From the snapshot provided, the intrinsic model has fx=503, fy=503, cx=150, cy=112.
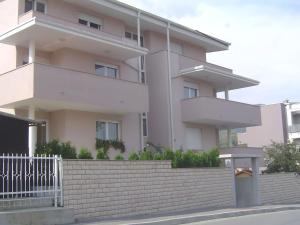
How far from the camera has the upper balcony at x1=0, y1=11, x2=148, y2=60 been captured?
20.3 meters

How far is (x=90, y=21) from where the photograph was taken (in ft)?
83.7

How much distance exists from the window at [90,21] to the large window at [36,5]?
7.13 ft

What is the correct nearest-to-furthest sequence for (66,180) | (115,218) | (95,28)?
(66,180) → (115,218) → (95,28)

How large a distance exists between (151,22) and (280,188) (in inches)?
444

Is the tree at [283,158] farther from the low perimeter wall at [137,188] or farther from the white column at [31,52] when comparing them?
the white column at [31,52]

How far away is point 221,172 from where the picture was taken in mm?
21094

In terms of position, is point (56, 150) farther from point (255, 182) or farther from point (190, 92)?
point (190, 92)

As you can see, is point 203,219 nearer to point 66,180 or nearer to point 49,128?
point 66,180

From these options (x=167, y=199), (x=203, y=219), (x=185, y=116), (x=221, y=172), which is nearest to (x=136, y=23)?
(x=185, y=116)

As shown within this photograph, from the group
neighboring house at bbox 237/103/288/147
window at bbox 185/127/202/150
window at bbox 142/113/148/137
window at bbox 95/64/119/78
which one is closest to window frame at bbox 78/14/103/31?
window at bbox 95/64/119/78

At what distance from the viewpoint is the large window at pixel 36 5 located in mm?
22780

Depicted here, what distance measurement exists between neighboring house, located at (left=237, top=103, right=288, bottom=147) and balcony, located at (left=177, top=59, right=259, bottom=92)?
22.8 m

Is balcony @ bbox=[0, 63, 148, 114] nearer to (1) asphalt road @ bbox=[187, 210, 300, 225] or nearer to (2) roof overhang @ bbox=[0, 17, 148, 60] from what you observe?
(2) roof overhang @ bbox=[0, 17, 148, 60]

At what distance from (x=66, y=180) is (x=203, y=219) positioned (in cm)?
473
